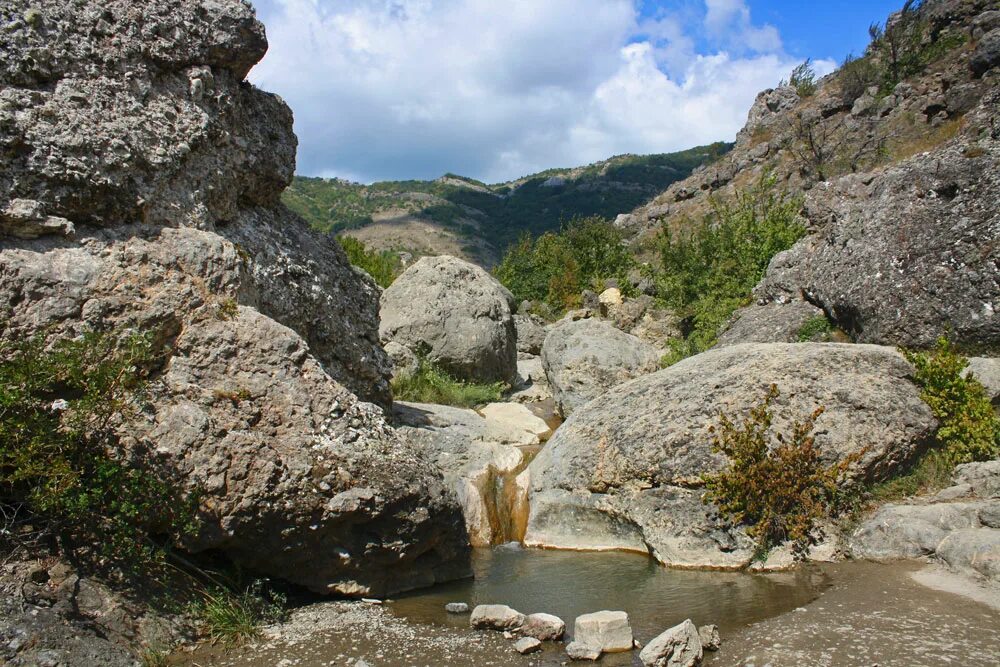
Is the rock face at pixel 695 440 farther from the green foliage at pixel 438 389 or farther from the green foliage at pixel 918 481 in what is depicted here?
the green foliage at pixel 438 389

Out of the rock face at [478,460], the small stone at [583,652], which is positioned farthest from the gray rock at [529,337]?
the small stone at [583,652]

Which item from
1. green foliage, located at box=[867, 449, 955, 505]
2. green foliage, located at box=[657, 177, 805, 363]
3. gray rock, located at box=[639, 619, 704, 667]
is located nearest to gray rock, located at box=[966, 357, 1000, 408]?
green foliage, located at box=[867, 449, 955, 505]

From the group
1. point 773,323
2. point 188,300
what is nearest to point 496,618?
point 188,300

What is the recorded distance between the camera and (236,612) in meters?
6.54

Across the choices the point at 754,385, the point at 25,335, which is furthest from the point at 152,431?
the point at 754,385

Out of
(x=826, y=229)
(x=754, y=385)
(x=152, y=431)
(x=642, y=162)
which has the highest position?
(x=642, y=162)

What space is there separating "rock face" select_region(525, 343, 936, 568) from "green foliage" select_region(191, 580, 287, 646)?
13.5 ft

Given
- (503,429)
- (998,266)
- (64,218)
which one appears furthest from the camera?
(503,429)

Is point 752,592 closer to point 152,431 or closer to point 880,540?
point 880,540

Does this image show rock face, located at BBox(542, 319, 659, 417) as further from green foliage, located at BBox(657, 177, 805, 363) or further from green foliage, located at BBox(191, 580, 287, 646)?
green foliage, located at BBox(191, 580, 287, 646)

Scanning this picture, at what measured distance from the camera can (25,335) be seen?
656 centimetres

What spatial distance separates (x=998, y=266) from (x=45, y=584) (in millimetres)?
12314

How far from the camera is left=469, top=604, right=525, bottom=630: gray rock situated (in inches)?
262

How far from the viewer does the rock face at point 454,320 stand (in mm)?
17000
